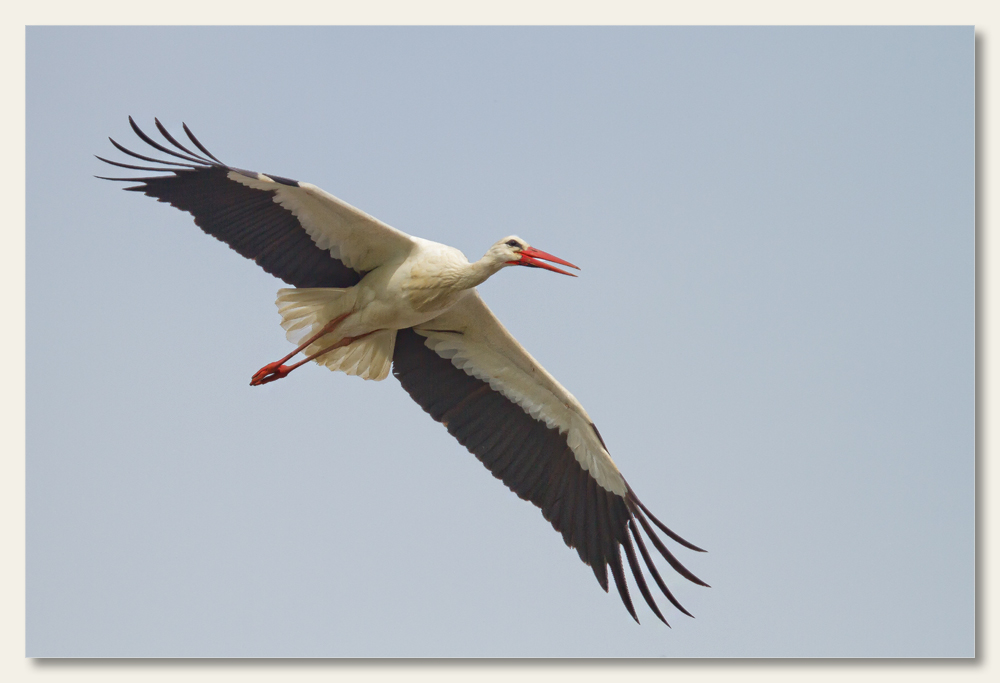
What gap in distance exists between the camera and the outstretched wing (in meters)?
6.57

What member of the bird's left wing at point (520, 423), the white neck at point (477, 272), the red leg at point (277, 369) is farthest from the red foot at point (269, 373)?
the white neck at point (477, 272)

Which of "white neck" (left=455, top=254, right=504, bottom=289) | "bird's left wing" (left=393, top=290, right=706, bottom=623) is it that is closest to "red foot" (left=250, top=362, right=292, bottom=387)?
"bird's left wing" (left=393, top=290, right=706, bottom=623)

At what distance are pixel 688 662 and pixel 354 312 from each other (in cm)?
318

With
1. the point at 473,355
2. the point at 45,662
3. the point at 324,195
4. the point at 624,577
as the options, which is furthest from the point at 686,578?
the point at 45,662

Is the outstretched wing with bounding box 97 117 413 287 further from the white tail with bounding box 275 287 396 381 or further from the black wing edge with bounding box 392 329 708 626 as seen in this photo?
the black wing edge with bounding box 392 329 708 626

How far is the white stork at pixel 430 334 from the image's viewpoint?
6.61m

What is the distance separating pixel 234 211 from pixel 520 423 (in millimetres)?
2540

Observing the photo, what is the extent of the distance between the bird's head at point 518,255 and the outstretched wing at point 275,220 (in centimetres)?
65

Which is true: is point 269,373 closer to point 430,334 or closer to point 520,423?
point 430,334

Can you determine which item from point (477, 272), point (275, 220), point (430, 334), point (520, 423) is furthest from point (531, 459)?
point (275, 220)

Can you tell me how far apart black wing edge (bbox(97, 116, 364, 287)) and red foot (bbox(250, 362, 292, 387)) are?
2.14 ft

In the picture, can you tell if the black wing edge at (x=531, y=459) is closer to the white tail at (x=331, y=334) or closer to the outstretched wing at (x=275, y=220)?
the white tail at (x=331, y=334)

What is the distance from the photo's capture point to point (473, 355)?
292 inches

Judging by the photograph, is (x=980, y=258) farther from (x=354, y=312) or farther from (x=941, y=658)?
(x=354, y=312)
